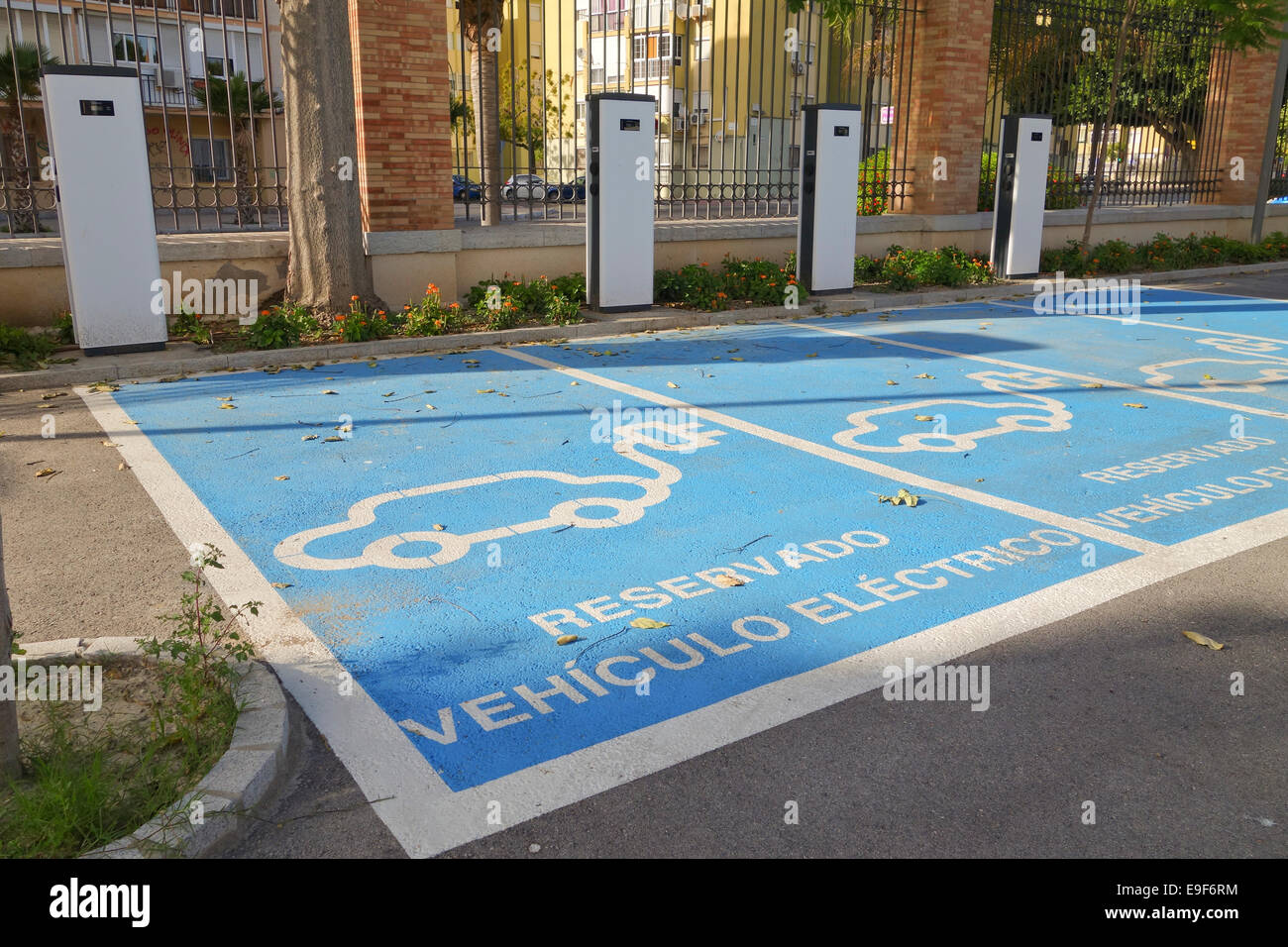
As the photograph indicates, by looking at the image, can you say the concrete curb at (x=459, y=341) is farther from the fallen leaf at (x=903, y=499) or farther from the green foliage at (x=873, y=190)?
the fallen leaf at (x=903, y=499)

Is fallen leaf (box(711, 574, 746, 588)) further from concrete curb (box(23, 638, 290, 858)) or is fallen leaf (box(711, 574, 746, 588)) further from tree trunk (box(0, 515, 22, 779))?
tree trunk (box(0, 515, 22, 779))

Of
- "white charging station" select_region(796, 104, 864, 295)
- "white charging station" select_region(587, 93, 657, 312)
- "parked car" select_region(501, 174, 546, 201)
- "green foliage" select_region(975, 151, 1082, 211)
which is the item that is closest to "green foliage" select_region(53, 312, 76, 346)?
"parked car" select_region(501, 174, 546, 201)

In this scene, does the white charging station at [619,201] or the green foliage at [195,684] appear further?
the white charging station at [619,201]

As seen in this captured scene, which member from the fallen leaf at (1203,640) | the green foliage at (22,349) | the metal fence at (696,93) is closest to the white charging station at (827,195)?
the metal fence at (696,93)

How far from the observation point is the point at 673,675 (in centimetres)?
392

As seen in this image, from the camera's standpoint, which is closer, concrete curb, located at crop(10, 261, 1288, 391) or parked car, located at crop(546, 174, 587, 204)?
concrete curb, located at crop(10, 261, 1288, 391)

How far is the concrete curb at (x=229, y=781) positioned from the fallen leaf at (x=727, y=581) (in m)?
2.02

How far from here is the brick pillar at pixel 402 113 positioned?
1108 cm

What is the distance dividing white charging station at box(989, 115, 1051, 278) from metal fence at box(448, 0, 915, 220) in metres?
1.70

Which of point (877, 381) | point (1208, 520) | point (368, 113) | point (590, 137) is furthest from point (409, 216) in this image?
point (1208, 520)

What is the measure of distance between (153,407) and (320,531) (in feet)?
11.6

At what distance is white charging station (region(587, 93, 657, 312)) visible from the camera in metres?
11.7
